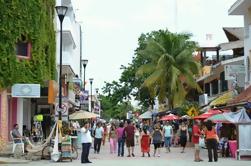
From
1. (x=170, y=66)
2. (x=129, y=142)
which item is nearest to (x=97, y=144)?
(x=129, y=142)

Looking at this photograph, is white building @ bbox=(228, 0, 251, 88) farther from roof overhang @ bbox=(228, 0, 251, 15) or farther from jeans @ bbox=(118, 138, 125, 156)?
jeans @ bbox=(118, 138, 125, 156)

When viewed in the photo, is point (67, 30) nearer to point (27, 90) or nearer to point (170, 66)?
point (170, 66)

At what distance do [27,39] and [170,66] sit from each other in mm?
27078

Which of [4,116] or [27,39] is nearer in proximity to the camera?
[27,39]

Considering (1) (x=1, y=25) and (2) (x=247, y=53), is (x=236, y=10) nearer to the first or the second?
(2) (x=247, y=53)

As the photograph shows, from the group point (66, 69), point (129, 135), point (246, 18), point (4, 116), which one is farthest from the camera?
point (66, 69)

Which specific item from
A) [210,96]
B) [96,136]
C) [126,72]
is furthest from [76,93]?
[96,136]

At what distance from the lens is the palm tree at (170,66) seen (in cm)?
5316

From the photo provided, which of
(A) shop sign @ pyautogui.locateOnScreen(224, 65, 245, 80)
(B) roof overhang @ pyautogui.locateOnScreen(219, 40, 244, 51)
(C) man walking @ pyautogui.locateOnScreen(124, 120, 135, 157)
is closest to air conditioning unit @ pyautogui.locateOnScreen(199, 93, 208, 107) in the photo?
(B) roof overhang @ pyautogui.locateOnScreen(219, 40, 244, 51)

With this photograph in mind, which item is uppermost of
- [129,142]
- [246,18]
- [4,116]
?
[246,18]

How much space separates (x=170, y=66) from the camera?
176 feet

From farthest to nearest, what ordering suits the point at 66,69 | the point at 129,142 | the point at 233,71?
the point at 66,69
the point at 233,71
the point at 129,142

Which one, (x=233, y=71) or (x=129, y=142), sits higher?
(x=233, y=71)

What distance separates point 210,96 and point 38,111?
1721cm
